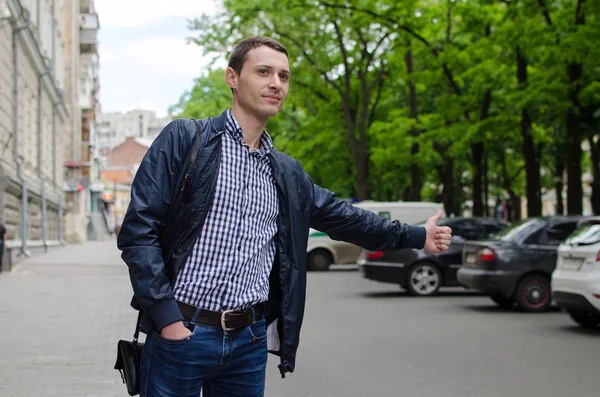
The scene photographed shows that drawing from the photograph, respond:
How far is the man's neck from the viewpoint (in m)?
3.37

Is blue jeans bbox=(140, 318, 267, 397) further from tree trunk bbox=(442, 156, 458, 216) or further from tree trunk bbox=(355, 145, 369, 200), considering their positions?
tree trunk bbox=(355, 145, 369, 200)

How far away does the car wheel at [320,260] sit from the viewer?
28062 mm

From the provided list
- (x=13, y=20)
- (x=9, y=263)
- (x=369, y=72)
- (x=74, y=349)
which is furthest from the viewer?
(x=369, y=72)

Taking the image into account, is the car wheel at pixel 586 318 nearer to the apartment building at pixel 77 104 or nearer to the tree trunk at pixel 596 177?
the tree trunk at pixel 596 177

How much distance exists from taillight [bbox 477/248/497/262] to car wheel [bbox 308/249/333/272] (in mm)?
13147

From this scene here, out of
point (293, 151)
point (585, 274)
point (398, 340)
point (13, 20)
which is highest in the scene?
point (13, 20)

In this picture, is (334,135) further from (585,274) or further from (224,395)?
(224,395)

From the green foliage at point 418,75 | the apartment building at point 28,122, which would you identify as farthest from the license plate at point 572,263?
the apartment building at point 28,122

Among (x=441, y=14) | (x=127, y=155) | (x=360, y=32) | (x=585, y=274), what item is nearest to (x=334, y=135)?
(x=360, y=32)

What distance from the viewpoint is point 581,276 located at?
38.0 ft

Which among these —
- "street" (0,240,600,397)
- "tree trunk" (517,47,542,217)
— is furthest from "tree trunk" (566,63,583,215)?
"street" (0,240,600,397)

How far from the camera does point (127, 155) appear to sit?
14312 centimetres

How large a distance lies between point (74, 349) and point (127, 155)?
13556 centimetres

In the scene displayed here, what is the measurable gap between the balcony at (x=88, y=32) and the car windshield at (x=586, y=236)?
54915mm
